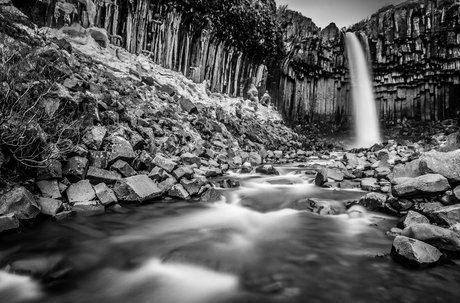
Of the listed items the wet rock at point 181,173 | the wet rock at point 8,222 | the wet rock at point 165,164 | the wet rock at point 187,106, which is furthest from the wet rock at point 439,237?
the wet rock at point 187,106

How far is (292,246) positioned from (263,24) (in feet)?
80.8


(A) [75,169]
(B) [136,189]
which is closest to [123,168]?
(B) [136,189]

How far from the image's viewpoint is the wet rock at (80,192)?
4926 mm

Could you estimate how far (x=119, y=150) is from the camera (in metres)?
6.27

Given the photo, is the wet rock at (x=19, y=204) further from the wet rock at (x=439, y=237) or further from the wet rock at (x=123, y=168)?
the wet rock at (x=439, y=237)

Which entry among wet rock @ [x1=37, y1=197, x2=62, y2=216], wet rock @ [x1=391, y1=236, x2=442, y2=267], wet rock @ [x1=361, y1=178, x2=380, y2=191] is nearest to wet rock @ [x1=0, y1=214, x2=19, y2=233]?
wet rock @ [x1=37, y1=197, x2=62, y2=216]

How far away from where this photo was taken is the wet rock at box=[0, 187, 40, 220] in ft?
12.6

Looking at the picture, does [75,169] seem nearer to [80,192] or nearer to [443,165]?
[80,192]

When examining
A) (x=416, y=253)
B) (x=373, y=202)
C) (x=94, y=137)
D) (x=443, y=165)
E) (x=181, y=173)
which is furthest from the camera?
(x=181, y=173)

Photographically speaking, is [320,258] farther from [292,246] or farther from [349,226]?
[349,226]

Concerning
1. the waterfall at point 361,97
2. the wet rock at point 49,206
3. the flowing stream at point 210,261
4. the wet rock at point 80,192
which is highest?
the waterfall at point 361,97

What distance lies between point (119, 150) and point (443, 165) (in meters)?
7.24

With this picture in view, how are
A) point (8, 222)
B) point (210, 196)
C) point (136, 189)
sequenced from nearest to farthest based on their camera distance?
point (8, 222)
point (136, 189)
point (210, 196)

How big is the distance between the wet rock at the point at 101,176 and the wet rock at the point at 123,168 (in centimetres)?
17
